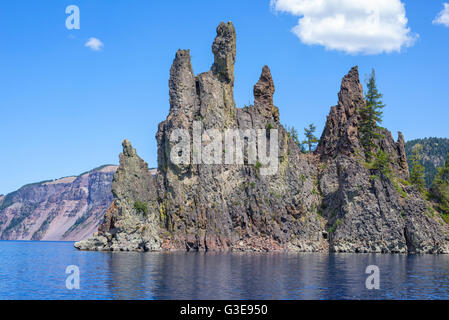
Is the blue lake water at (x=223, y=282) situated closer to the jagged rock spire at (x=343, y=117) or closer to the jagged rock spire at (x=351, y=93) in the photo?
the jagged rock spire at (x=343, y=117)

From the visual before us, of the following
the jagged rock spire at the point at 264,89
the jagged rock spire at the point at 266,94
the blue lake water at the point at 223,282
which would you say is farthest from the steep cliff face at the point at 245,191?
the blue lake water at the point at 223,282

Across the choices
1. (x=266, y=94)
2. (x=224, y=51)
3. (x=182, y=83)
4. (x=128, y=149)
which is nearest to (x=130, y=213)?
(x=128, y=149)

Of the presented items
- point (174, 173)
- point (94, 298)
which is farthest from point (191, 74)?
point (94, 298)

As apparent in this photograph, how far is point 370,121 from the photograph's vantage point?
483ft

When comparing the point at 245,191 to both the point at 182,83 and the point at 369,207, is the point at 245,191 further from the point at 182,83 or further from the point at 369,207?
the point at 182,83

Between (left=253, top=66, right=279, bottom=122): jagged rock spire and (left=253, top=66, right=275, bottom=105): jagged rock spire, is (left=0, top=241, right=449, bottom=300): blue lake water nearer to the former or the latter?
(left=253, top=66, right=279, bottom=122): jagged rock spire

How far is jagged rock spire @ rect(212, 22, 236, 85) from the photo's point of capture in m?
144

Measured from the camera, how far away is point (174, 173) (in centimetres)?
13312

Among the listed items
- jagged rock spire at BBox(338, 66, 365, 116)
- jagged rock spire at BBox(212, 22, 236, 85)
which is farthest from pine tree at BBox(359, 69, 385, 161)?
jagged rock spire at BBox(212, 22, 236, 85)

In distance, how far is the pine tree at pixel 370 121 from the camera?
146000mm

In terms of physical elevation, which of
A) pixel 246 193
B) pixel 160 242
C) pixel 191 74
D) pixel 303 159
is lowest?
pixel 160 242

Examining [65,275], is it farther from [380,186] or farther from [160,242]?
[380,186]

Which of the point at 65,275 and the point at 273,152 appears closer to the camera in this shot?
the point at 65,275
